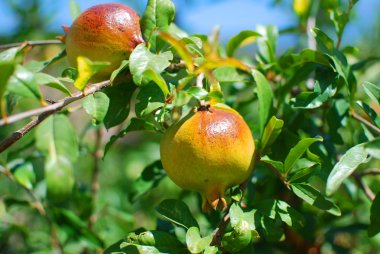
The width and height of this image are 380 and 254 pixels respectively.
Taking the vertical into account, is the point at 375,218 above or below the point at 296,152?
below

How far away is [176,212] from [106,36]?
0.31 metres

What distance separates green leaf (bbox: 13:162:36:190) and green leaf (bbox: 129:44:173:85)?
48 cm

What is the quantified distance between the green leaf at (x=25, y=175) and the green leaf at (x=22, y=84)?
1.53ft

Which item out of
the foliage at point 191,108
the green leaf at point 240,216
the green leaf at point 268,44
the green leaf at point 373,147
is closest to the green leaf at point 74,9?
the foliage at point 191,108

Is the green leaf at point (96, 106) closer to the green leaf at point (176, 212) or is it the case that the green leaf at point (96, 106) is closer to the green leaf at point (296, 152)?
the green leaf at point (176, 212)

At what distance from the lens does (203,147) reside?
29.0 inches

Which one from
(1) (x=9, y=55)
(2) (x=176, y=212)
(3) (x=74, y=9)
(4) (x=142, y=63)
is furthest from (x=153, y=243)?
(3) (x=74, y=9)

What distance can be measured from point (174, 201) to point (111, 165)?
1.44 m

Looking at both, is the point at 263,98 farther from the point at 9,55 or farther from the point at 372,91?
the point at 9,55

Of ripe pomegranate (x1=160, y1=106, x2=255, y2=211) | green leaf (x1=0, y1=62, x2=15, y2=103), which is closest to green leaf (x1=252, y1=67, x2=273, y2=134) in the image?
ripe pomegranate (x1=160, y1=106, x2=255, y2=211)

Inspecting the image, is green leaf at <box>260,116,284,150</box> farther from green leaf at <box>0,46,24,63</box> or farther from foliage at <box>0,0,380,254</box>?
green leaf at <box>0,46,24,63</box>

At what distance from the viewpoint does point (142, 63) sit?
76 cm

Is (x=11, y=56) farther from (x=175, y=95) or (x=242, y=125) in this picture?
(x=242, y=125)

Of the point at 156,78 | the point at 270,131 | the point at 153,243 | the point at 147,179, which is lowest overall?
the point at 147,179
